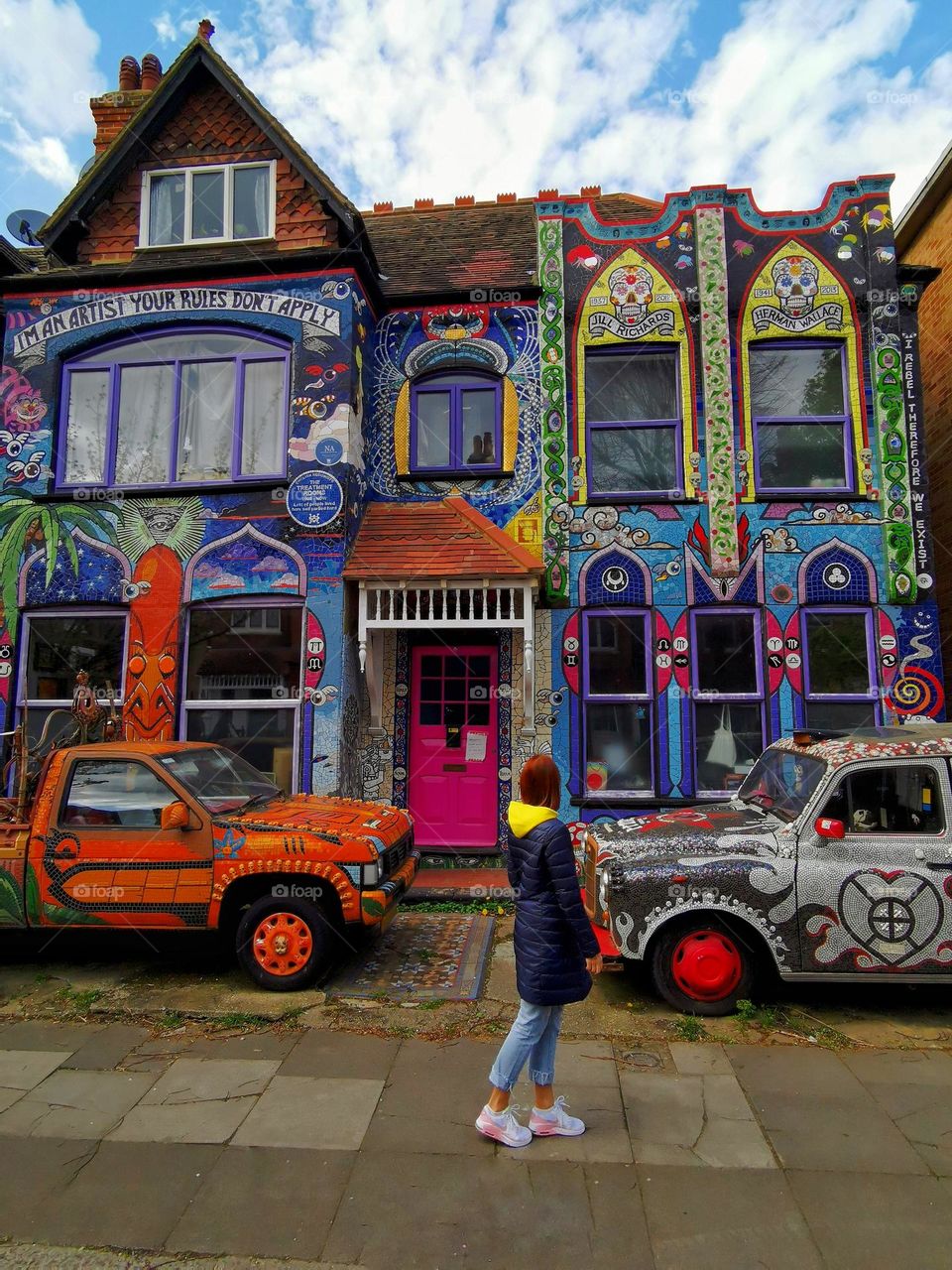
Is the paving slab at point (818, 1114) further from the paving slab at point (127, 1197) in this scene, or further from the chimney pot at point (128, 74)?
the chimney pot at point (128, 74)

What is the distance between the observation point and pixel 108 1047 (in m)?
5.01

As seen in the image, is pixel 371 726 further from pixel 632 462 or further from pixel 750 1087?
pixel 750 1087

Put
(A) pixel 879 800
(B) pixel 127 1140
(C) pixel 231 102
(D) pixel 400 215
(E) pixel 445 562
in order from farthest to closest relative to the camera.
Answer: (D) pixel 400 215
(C) pixel 231 102
(E) pixel 445 562
(A) pixel 879 800
(B) pixel 127 1140

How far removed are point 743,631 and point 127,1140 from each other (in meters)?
7.66

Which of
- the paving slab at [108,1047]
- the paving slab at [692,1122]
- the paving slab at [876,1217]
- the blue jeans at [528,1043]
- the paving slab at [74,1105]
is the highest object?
the blue jeans at [528,1043]

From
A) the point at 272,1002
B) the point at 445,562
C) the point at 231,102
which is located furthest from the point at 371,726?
the point at 231,102

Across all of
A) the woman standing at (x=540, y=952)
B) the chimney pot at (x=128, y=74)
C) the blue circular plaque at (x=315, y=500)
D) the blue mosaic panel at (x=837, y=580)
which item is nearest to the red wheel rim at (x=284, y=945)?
the woman standing at (x=540, y=952)

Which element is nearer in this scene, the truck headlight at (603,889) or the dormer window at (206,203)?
the truck headlight at (603,889)

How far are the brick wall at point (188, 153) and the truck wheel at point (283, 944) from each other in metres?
8.49

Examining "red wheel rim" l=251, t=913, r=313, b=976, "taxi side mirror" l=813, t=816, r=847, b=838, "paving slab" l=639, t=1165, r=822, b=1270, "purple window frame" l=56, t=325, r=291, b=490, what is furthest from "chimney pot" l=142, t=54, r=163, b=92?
"paving slab" l=639, t=1165, r=822, b=1270

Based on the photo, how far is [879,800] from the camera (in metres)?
5.39

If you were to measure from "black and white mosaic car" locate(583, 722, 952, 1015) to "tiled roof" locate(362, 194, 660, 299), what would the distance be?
7.29 m

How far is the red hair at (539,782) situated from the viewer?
382 cm

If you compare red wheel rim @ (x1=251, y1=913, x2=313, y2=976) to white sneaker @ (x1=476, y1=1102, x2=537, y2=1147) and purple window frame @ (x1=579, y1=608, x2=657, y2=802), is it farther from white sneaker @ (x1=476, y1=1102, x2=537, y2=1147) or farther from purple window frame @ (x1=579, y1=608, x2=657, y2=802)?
purple window frame @ (x1=579, y1=608, x2=657, y2=802)
